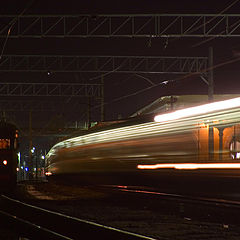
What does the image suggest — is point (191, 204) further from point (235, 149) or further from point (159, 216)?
point (235, 149)

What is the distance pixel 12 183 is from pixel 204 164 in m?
12.5

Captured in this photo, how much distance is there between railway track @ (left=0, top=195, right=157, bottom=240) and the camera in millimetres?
8031

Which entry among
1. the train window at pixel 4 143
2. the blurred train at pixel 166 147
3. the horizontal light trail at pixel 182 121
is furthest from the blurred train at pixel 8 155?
the horizontal light trail at pixel 182 121

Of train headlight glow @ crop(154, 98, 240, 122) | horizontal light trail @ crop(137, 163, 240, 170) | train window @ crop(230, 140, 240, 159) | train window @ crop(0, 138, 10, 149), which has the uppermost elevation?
train headlight glow @ crop(154, 98, 240, 122)

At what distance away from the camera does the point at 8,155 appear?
22.3 meters

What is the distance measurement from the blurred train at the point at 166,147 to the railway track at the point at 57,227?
10.4ft

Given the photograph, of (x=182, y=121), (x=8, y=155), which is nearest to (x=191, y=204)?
(x=182, y=121)

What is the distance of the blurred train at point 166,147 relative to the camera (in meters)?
10.8

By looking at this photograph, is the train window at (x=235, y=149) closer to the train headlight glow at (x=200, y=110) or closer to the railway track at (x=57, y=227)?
the train headlight glow at (x=200, y=110)

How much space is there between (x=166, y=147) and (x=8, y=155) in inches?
423

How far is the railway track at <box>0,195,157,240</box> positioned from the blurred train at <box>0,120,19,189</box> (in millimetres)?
8755

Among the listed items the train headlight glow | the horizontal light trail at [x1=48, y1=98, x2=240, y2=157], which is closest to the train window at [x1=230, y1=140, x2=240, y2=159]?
the horizontal light trail at [x1=48, y1=98, x2=240, y2=157]

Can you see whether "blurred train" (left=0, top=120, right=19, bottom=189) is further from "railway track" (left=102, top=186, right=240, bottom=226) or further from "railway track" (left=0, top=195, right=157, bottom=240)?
"railway track" (left=0, top=195, right=157, bottom=240)

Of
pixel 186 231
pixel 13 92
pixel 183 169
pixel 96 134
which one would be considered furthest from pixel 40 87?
pixel 186 231
